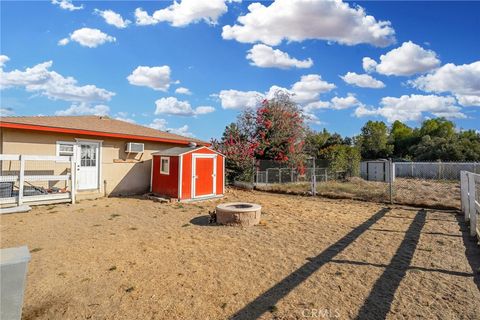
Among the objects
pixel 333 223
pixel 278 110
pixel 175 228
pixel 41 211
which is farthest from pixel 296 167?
pixel 41 211

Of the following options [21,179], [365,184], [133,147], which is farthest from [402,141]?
[21,179]

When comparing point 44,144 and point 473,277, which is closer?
point 473,277

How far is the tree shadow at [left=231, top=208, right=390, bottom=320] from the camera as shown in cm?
325

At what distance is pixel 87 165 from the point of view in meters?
10.9

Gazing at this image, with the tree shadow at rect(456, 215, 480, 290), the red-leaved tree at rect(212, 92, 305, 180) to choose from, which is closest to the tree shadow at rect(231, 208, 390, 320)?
the tree shadow at rect(456, 215, 480, 290)

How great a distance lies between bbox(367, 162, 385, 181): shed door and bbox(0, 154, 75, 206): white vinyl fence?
19.0 m

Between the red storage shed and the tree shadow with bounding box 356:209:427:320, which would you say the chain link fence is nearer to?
the red storage shed

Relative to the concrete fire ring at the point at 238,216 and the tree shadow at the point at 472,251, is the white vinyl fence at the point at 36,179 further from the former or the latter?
the tree shadow at the point at 472,251

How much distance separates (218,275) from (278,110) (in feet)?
48.9

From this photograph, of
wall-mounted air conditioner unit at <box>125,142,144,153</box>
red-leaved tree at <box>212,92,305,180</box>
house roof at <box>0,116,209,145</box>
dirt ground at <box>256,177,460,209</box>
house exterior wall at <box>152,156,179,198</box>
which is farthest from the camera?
red-leaved tree at <box>212,92,305,180</box>

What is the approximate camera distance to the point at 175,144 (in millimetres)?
13430

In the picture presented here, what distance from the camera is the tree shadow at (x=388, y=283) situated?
10.6 feet

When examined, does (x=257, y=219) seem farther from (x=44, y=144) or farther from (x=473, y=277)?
(x=44, y=144)

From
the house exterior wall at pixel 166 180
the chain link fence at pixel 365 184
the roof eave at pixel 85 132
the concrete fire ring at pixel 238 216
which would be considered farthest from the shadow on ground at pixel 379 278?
the roof eave at pixel 85 132
